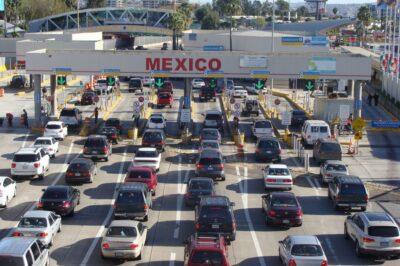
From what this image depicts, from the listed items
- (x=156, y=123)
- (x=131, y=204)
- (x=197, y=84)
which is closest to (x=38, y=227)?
Answer: (x=131, y=204)

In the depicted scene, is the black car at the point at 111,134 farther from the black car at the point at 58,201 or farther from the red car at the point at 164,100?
the red car at the point at 164,100

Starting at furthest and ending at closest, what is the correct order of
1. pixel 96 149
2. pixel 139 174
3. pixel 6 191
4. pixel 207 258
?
pixel 96 149
pixel 139 174
pixel 6 191
pixel 207 258

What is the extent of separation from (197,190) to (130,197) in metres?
3.80

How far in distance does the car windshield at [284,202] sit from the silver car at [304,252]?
18.2ft

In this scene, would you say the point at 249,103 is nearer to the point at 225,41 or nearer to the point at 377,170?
the point at 377,170

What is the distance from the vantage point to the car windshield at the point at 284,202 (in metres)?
30.9

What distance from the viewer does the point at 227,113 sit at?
2544 inches

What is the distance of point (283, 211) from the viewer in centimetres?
3056

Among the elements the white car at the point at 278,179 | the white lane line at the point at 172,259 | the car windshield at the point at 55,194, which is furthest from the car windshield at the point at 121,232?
the white car at the point at 278,179

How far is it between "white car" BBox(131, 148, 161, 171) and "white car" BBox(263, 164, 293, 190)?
21.2ft

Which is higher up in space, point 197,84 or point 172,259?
point 197,84

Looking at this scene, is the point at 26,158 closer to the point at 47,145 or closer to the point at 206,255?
the point at 47,145

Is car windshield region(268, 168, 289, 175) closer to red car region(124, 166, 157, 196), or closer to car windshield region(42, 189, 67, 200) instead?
red car region(124, 166, 157, 196)

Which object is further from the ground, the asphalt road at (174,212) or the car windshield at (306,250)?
the car windshield at (306,250)
